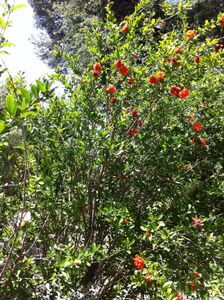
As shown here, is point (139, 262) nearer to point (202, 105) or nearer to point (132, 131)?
point (132, 131)

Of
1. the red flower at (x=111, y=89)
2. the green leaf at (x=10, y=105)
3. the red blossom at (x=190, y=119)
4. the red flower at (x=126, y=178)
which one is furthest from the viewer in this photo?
the red blossom at (x=190, y=119)

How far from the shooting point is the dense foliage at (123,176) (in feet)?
7.54

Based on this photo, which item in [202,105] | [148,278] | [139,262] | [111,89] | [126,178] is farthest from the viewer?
[202,105]

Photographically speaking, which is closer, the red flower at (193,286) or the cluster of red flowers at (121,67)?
the red flower at (193,286)

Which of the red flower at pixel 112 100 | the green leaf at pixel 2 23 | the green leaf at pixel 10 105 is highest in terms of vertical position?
the red flower at pixel 112 100

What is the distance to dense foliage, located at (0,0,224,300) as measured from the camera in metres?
2.30

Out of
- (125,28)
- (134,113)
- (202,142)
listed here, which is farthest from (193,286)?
(125,28)

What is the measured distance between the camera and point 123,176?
2713 millimetres

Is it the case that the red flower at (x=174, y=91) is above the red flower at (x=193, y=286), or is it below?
above

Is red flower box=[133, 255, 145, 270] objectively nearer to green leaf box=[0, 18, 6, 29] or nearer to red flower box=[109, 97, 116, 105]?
red flower box=[109, 97, 116, 105]

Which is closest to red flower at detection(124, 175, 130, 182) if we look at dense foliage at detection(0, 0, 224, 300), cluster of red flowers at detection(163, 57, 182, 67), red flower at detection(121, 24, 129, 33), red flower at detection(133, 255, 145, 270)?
dense foliage at detection(0, 0, 224, 300)

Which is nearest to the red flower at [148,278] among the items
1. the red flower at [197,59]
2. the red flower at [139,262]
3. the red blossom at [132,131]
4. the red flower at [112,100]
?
the red flower at [139,262]

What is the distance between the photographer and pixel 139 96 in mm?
2723

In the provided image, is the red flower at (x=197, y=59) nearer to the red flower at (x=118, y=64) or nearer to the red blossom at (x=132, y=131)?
the red flower at (x=118, y=64)
